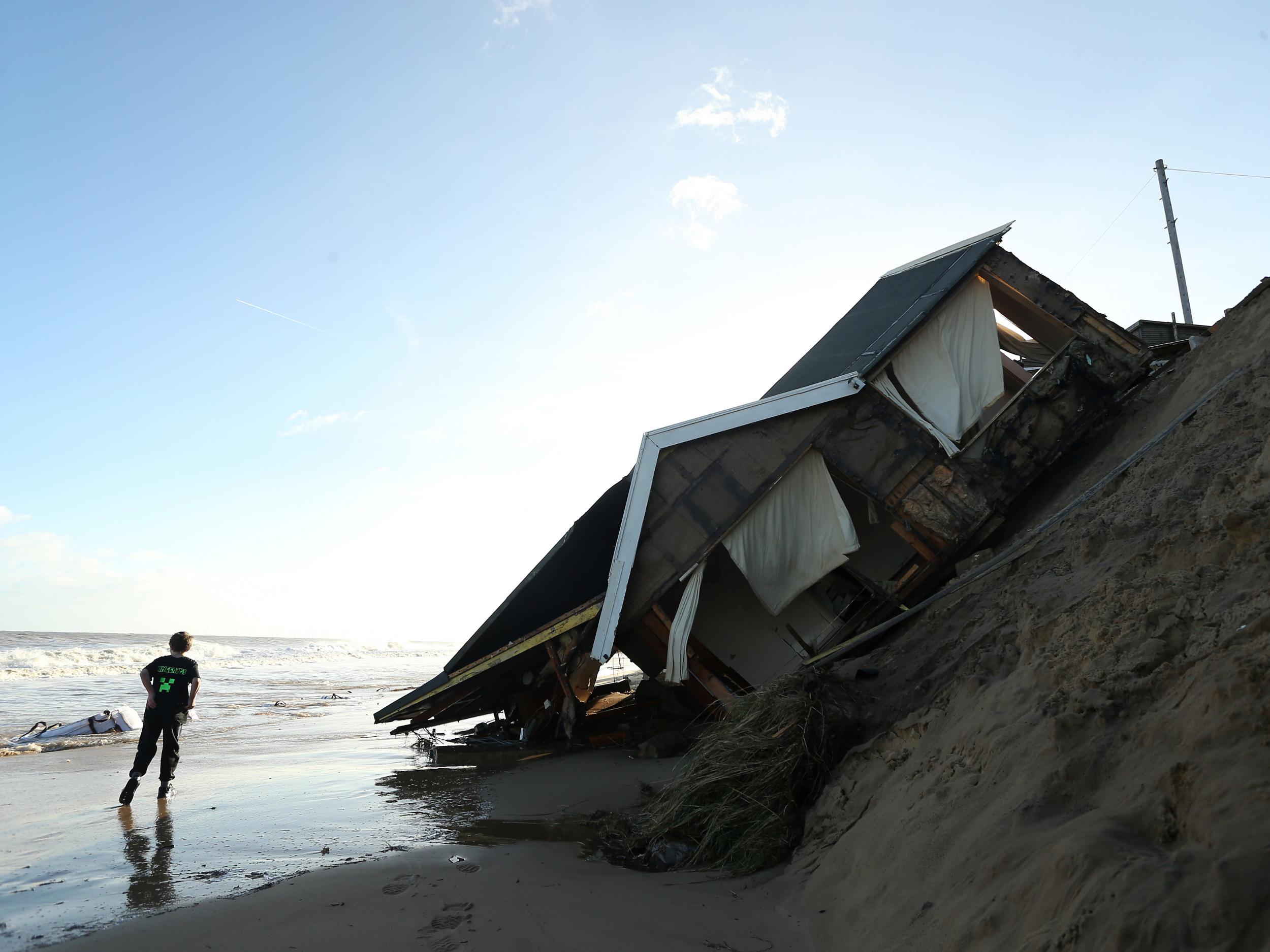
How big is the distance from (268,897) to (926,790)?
3.44 meters

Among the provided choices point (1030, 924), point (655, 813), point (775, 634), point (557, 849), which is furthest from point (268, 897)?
point (775, 634)

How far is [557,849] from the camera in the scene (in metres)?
5.30

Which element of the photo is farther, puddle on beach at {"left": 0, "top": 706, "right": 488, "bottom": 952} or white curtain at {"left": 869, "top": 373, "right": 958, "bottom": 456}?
white curtain at {"left": 869, "top": 373, "right": 958, "bottom": 456}

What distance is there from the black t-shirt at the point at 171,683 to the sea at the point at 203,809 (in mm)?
869

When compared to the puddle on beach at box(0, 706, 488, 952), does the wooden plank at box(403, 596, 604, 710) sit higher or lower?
higher

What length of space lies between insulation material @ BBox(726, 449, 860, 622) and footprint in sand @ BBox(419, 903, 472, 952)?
5624mm

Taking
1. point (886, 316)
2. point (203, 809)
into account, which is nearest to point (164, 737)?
point (203, 809)

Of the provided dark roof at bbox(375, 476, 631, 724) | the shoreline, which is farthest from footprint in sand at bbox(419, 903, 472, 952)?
dark roof at bbox(375, 476, 631, 724)

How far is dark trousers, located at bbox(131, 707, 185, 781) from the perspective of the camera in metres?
7.41

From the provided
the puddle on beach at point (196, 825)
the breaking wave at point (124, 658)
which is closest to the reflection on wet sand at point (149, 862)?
the puddle on beach at point (196, 825)

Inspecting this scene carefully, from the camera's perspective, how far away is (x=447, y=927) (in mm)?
3807

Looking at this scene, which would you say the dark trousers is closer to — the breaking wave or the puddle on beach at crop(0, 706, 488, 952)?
the puddle on beach at crop(0, 706, 488, 952)

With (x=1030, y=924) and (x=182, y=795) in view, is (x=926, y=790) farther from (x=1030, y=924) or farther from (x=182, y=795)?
(x=182, y=795)

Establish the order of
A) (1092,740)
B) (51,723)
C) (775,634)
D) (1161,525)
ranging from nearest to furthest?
(1092,740) < (1161,525) < (775,634) < (51,723)
